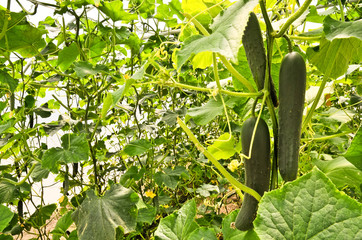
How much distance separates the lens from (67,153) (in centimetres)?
87

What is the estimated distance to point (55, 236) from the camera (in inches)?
42.9

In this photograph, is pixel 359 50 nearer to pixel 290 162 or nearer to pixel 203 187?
pixel 290 162

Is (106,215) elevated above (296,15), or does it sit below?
below

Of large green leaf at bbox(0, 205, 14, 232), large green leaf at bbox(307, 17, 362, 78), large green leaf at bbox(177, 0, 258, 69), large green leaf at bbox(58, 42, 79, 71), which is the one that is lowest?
large green leaf at bbox(0, 205, 14, 232)

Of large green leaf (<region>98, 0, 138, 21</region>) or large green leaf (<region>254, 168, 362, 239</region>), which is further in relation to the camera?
large green leaf (<region>98, 0, 138, 21</region>)

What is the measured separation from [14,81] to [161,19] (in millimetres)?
682

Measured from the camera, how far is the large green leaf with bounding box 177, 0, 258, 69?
1.05 ft

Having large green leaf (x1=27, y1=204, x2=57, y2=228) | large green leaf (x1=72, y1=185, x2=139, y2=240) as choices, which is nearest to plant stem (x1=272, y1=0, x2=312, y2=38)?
large green leaf (x1=72, y1=185, x2=139, y2=240)

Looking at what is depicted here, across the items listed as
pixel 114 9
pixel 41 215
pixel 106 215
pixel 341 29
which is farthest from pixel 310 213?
pixel 41 215

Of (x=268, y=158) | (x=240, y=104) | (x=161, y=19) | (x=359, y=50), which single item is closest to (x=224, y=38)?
(x=268, y=158)

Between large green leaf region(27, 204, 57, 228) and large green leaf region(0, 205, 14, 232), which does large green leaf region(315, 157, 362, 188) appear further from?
large green leaf region(27, 204, 57, 228)

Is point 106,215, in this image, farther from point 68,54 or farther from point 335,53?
point 335,53

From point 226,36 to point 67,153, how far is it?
0.69 metres

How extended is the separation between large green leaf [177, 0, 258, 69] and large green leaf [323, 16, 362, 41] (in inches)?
4.5
